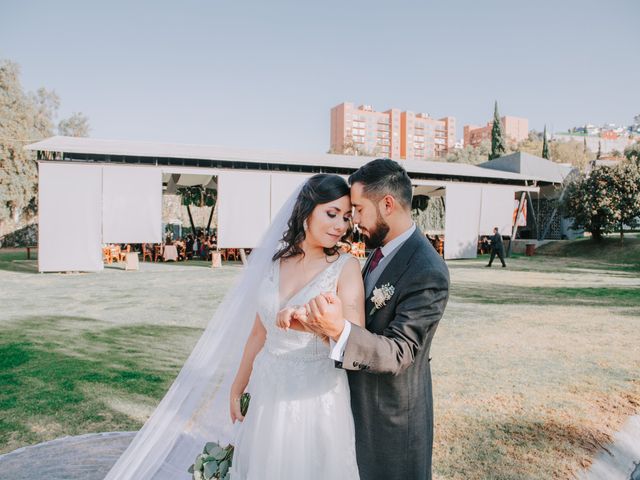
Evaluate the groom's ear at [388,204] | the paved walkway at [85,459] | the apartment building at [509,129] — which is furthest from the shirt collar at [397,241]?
the apartment building at [509,129]

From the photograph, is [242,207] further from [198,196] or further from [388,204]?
[388,204]

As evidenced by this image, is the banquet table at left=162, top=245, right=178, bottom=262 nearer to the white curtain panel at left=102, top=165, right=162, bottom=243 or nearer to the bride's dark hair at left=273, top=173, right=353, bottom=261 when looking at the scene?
the white curtain panel at left=102, top=165, right=162, bottom=243

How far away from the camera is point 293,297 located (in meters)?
2.14

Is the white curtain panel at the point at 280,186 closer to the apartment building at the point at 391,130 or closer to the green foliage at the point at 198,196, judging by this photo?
the green foliage at the point at 198,196

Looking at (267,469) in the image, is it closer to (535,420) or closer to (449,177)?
(535,420)

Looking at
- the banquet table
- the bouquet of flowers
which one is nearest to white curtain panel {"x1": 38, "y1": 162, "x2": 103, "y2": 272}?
the banquet table

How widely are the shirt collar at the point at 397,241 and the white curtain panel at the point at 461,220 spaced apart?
20.4 m

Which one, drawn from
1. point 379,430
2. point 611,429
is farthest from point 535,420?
point 379,430

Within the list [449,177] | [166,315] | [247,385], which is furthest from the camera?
[449,177]

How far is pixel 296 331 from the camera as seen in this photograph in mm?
2086

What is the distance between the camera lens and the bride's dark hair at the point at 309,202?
2143mm

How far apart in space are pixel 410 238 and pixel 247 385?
1.25m

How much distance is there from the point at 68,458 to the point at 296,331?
2.54 metres

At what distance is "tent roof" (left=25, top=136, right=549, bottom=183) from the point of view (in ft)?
52.9
